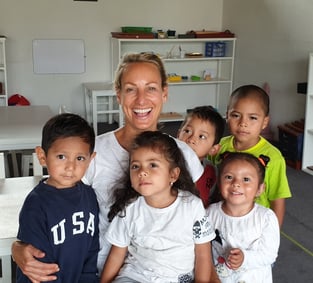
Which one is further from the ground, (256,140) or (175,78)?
(175,78)

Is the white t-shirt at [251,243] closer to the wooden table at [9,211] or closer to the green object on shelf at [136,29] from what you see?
the wooden table at [9,211]

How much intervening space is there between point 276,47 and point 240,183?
448 centimetres

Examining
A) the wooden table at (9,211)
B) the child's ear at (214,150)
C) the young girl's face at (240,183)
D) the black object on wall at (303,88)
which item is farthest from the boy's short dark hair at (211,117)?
the black object on wall at (303,88)

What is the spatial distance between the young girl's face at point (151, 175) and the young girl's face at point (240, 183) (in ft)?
0.75

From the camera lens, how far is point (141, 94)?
1.43 m

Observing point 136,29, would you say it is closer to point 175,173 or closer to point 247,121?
point 247,121

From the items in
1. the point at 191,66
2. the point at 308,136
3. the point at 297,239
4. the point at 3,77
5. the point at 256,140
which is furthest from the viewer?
the point at 191,66

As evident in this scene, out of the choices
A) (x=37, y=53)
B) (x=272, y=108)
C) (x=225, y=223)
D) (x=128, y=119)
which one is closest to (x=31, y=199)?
(x=128, y=119)

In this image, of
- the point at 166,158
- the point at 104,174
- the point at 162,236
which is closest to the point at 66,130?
the point at 104,174

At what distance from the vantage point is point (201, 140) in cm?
174

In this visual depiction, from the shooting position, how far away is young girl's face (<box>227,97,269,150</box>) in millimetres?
1681

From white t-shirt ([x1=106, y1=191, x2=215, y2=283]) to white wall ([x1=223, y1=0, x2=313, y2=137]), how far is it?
4115 mm

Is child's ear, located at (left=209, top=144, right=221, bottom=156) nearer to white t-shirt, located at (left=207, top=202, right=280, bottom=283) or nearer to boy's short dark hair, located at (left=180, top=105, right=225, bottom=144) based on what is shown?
boy's short dark hair, located at (left=180, top=105, right=225, bottom=144)

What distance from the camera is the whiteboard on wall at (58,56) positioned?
6297mm
